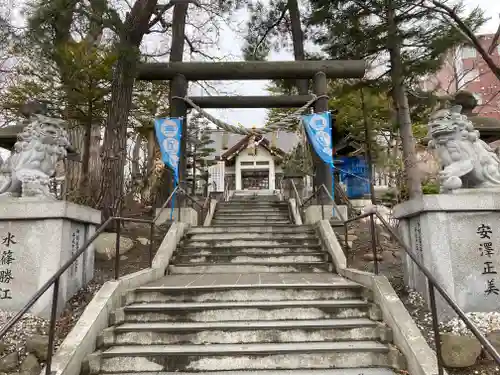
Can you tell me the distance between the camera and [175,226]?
6992 millimetres

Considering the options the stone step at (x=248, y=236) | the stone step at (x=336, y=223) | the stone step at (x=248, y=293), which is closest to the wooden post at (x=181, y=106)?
the stone step at (x=248, y=236)

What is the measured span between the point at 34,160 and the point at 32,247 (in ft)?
3.92

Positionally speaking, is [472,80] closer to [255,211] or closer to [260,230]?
[255,211]

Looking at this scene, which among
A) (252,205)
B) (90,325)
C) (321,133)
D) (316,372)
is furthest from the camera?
(252,205)

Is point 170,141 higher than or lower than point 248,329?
higher

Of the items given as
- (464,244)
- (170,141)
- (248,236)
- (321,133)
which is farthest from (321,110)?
(464,244)

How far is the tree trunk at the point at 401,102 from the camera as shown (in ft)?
29.6

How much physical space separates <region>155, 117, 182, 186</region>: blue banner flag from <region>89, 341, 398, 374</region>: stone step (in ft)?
17.3

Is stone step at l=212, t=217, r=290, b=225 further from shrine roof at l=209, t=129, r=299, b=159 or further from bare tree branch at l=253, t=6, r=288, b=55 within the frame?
shrine roof at l=209, t=129, r=299, b=159

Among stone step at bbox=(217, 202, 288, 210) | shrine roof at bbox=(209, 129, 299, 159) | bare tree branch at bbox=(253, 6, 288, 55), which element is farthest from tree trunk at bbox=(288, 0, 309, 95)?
shrine roof at bbox=(209, 129, 299, 159)

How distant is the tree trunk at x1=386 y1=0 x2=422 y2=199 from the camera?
9.01m

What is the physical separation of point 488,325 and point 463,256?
0.78m

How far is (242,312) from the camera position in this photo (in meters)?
4.18

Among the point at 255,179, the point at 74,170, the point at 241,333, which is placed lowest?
the point at 241,333
